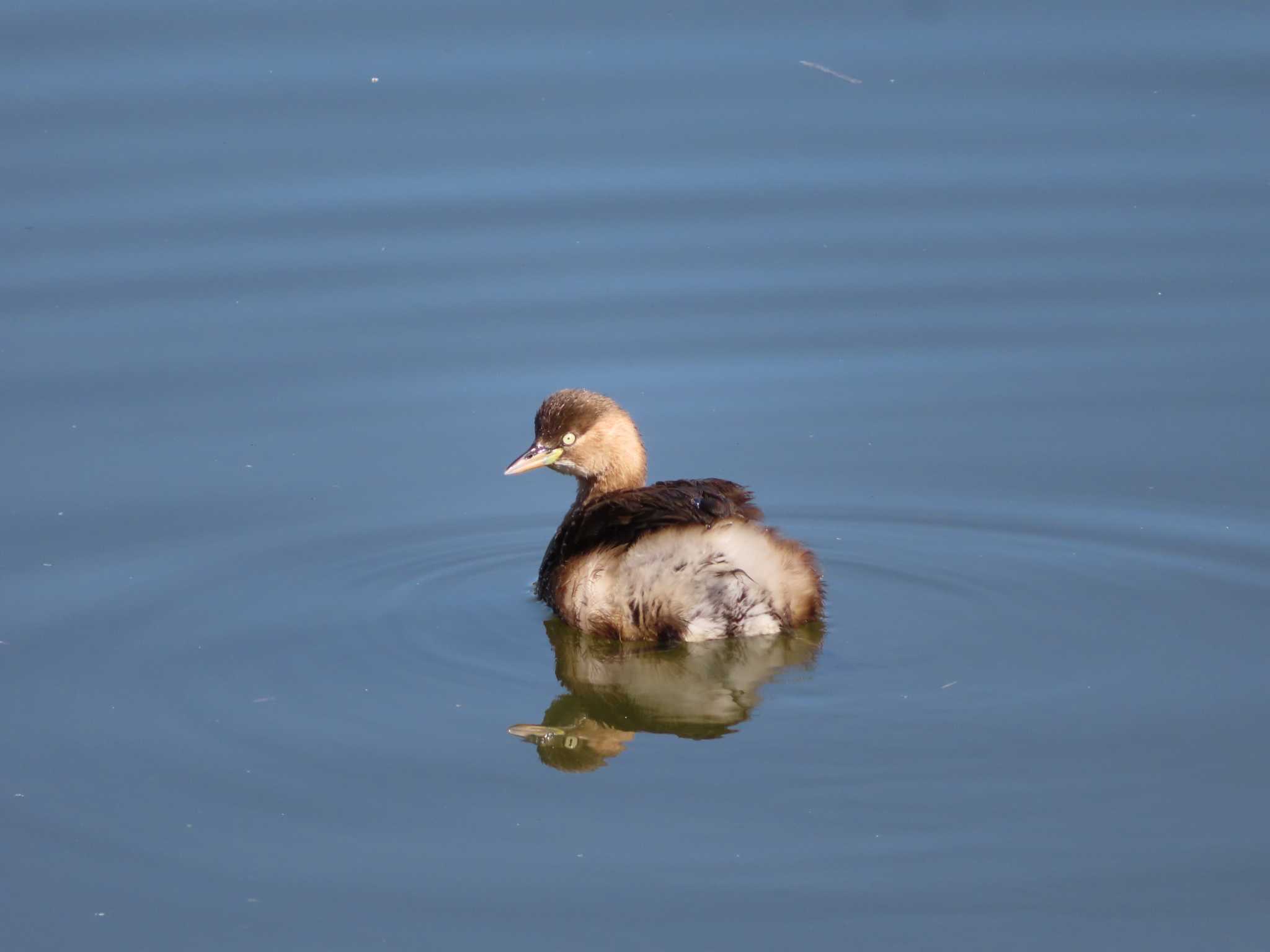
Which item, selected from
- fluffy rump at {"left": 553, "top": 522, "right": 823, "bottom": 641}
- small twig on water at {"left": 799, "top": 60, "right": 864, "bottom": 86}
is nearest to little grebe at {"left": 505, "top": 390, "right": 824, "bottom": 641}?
fluffy rump at {"left": 553, "top": 522, "right": 823, "bottom": 641}

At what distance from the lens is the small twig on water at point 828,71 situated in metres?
10.1

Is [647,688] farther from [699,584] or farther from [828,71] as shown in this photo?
[828,71]

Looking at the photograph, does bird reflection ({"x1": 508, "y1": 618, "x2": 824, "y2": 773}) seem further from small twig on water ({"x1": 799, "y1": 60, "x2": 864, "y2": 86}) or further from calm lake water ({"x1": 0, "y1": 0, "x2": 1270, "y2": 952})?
small twig on water ({"x1": 799, "y1": 60, "x2": 864, "y2": 86})

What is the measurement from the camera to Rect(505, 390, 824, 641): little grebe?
648cm

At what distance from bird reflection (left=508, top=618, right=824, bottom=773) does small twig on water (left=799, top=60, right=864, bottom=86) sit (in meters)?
4.10

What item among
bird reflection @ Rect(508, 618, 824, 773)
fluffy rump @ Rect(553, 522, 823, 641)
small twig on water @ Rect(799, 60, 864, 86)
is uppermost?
small twig on water @ Rect(799, 60, 864, 86)

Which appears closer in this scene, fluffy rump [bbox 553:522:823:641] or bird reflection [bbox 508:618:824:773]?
bird reflection [bbox 508:618:824:773]

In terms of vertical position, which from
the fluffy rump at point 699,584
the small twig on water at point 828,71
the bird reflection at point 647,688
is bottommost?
the bird reflection at point 647,688

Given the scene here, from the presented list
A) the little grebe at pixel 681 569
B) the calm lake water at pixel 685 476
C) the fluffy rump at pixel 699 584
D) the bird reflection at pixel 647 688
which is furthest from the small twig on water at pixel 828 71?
the bird reflection at pixel 647 688

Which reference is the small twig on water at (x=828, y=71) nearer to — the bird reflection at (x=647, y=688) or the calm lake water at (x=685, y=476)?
the calm lake water at (x=685, y=476)

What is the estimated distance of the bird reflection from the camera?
597 centimetres

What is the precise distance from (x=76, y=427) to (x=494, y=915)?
376 cm

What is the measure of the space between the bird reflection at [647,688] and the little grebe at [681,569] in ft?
0.17

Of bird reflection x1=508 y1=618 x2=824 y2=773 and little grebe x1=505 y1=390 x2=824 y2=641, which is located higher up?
little grebe x1=505 y1=390 x2=824 y2=641
